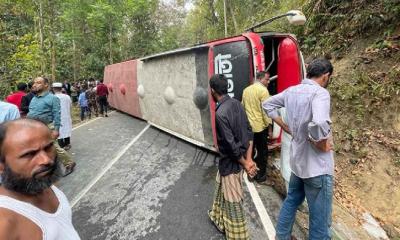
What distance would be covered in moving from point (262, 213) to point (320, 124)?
2082 mm

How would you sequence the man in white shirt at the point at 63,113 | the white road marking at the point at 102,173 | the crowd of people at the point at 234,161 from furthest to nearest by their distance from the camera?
the man in white shirt at the point at 63,113
the white road marking at the point at 102,173
the crowd of people at the point at 234,161

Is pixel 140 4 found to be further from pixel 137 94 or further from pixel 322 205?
pixel 322 205

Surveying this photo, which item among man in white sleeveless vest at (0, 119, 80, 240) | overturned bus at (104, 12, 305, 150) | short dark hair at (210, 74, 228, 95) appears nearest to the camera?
man in white sleeveless vest at (0, 119, 80, 240)

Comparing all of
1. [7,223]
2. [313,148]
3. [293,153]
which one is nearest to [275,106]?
[293,153]

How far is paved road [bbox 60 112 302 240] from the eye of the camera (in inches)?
171

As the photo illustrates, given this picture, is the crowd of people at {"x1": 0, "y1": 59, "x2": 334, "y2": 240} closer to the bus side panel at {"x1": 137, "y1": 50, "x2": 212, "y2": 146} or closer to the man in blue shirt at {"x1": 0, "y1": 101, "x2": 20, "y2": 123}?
the man in blue shirt at {"x1": 0, "y1": 101, "x2": 20, "y2": 123}

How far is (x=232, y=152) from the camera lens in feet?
11.4

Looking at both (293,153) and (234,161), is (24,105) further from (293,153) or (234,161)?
(293,153)

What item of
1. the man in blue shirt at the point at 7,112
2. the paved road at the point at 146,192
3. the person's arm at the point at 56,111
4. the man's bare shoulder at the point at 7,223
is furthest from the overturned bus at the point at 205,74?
the man's bare shoulder at the point at 7,223

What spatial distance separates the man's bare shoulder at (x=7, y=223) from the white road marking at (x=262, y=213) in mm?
3103

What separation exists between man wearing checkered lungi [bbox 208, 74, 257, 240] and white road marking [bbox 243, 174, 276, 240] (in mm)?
479

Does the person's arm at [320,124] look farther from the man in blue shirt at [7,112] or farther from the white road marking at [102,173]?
the white road marking at [102,173]

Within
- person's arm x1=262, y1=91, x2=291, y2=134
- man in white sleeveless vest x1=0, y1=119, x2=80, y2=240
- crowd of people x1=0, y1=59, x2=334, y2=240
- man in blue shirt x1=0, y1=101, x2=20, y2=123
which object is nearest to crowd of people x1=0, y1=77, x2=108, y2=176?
man in blue shirt x1=0, y1=101, x2=20, y2=123

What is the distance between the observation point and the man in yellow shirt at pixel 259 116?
5.48 meters
